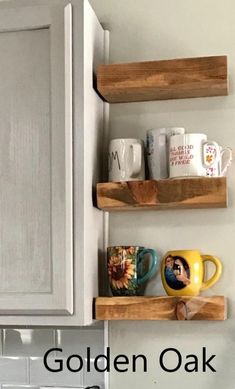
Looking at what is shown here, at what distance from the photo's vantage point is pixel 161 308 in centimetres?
199

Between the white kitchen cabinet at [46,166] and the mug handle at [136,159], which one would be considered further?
the mug handle at [136,159]

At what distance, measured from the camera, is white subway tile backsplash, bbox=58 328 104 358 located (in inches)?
85.3

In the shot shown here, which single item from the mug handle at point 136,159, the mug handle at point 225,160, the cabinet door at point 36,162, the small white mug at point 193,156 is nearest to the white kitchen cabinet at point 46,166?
the cabinet door at point 36,162

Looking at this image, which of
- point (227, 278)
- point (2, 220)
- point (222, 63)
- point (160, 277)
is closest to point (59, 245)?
point (2, 220)

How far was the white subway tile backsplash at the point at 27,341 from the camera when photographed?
2.20 meters

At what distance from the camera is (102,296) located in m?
2.14

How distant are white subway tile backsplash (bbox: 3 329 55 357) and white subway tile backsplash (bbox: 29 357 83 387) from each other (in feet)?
0.09

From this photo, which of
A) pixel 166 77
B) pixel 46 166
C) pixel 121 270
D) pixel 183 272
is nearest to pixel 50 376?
pixel 121 270

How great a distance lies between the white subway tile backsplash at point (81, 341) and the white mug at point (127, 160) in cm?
44

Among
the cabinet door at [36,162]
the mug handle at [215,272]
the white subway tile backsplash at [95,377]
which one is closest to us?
the cabinet door at [36,162]

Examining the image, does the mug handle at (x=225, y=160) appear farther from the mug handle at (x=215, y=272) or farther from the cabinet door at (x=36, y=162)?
the cabinet door at (x=36, y=162)

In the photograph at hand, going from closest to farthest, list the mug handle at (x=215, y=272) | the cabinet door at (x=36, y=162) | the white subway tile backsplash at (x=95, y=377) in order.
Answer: the cabinet door at (x=36, y=162) < the mug handle at (x=215, y=272) < the white subway tile backsplash at (x=95, y=377)

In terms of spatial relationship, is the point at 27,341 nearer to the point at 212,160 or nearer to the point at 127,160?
the point at 127,160

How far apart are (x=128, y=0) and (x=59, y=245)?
30.9 inches
